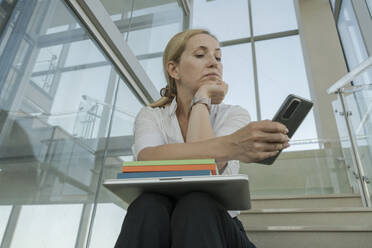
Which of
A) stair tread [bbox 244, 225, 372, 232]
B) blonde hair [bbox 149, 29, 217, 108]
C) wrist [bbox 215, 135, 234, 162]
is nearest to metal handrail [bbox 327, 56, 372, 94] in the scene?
stair tread [bbox 244, 225, 372, 232]

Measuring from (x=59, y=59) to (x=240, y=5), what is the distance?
17.6ft

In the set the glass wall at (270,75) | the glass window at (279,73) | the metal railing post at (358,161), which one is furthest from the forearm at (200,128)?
the glass window at (279,73)

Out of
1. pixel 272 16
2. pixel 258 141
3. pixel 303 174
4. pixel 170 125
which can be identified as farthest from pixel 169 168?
pixel 272 16

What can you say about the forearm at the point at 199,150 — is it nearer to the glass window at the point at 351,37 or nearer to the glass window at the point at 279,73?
the glass window at the point at 351,37

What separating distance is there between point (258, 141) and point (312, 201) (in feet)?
5.08

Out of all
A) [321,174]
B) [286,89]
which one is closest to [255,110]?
[286,89]

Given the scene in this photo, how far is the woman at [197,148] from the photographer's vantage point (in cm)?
63

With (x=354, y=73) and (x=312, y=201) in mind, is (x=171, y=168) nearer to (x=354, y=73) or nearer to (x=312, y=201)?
(x=312, y=201)

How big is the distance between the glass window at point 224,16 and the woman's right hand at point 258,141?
16.8 ft

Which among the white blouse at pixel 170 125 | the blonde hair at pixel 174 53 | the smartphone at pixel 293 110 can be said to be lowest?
the smartphone at pixel 293 110

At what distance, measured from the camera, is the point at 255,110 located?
468 centimetres

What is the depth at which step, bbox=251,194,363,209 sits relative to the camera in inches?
78.2

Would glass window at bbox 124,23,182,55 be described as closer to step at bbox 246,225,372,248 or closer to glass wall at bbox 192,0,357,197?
step at bbox 246,225,372,248

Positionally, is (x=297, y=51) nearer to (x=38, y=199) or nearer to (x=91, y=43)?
(x=91, y=43)
